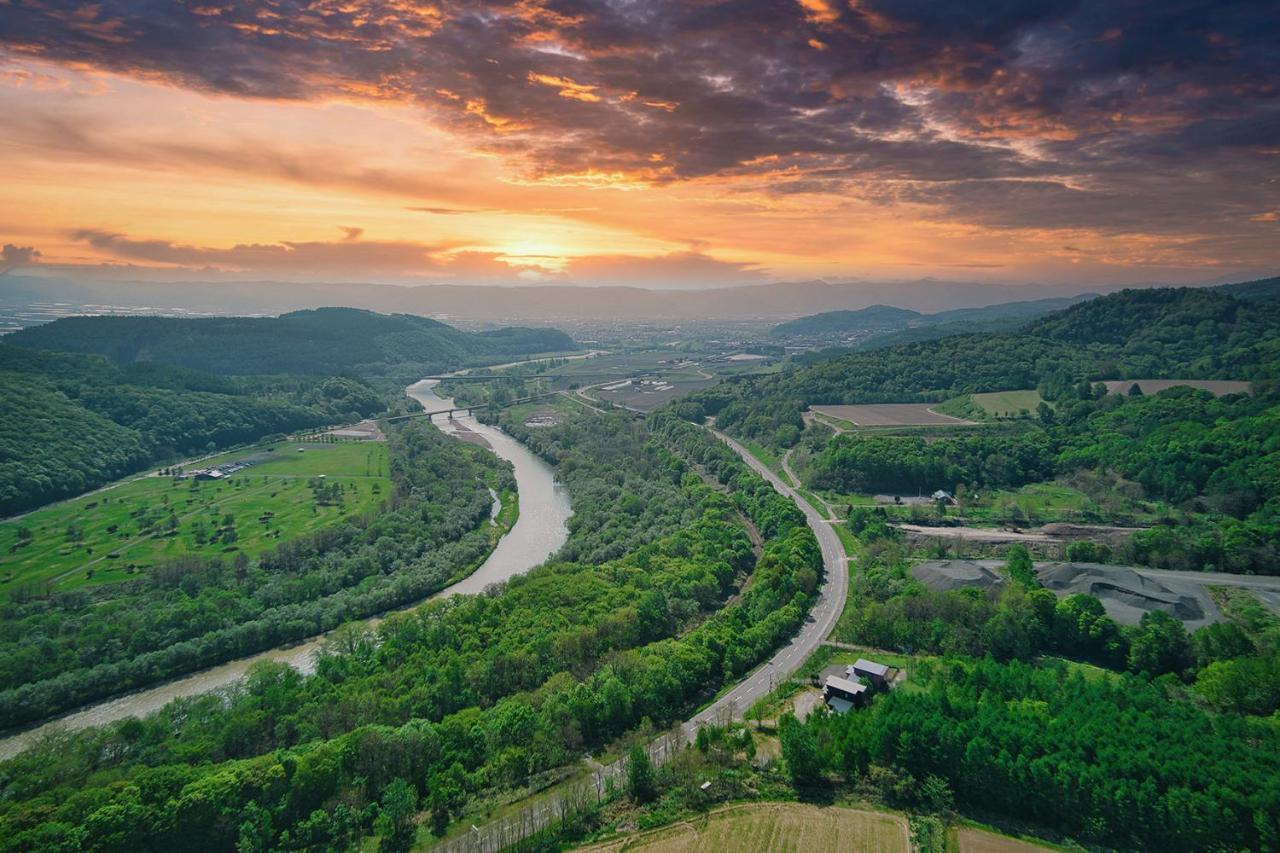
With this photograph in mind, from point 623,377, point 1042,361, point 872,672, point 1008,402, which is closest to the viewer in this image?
point 872,672

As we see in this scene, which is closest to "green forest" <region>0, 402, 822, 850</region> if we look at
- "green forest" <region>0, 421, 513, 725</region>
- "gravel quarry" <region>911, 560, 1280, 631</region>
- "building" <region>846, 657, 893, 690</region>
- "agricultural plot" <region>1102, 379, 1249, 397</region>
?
"building" <region>846, 657, 893, 690</region>

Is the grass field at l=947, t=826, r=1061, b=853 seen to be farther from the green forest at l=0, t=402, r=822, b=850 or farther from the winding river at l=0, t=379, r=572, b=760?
the winding river at l=0, t=379, r=572, b=760

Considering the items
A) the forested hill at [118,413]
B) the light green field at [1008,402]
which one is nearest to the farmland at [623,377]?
the forested hill at [118,413]

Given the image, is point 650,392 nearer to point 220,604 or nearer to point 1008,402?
point 1008,402

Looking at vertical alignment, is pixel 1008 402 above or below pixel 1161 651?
above

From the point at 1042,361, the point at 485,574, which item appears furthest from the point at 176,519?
the point at 1042,361

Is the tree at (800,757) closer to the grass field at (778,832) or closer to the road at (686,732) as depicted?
the grass field at (778,832)

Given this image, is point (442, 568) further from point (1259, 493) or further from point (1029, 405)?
point (1029, 405)

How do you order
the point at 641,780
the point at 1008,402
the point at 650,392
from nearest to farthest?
the point at 641,780 → the point at 1008,402 → the point at 650,392
